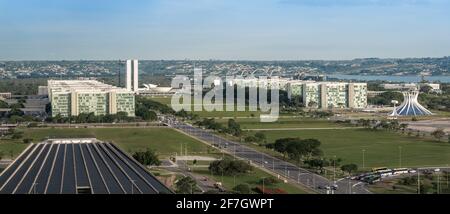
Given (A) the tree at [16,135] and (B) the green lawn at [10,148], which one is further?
(A) the tree at [16,135]

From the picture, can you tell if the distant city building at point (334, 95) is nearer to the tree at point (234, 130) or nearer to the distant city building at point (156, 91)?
the distant city building at point (156, 91)

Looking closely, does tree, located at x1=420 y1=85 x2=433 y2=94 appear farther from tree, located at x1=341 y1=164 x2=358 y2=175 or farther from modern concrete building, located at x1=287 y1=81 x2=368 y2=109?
tree, located at x1=341 y1=164 x2=358 y2=175

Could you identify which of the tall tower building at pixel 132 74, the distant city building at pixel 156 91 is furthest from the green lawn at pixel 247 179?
the tall tower building at pixel 132 74

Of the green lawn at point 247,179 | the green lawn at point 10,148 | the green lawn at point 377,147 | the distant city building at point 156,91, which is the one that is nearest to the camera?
the green lawn at point 247,179

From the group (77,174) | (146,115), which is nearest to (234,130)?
Result: (146,115)

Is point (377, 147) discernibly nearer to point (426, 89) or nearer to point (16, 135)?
point (16, 135)

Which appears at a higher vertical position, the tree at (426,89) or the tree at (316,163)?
the tree at (426,89)

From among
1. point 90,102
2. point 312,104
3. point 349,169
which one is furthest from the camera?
point 312,104
